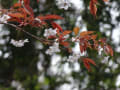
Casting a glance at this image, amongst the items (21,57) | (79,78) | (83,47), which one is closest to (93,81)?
(79,78)

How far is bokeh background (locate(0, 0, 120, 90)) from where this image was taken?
67.9 inches

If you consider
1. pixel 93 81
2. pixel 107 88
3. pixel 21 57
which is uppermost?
pixel 21 57

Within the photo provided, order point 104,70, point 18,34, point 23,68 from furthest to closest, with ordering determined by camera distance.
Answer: point 23,68 → point 104,70 → point 18,34

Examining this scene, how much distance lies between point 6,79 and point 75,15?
1.40m

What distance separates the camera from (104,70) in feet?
6.35

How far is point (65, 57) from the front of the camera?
1.98m

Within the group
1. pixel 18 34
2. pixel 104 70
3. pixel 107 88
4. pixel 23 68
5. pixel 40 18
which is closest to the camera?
pixel 40 18

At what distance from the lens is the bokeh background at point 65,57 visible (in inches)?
67.9

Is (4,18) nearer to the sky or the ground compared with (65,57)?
nearer to the sky

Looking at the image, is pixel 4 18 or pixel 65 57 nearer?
pixel 4 18

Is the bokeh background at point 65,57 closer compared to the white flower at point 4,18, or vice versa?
the white flower at point 4,18

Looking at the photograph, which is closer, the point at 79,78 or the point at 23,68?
the point at 79,78

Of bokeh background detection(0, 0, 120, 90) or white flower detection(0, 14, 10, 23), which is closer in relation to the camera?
white flower detection(0, 14, 10, 23)

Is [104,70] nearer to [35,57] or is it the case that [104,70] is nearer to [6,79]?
[35,57]
